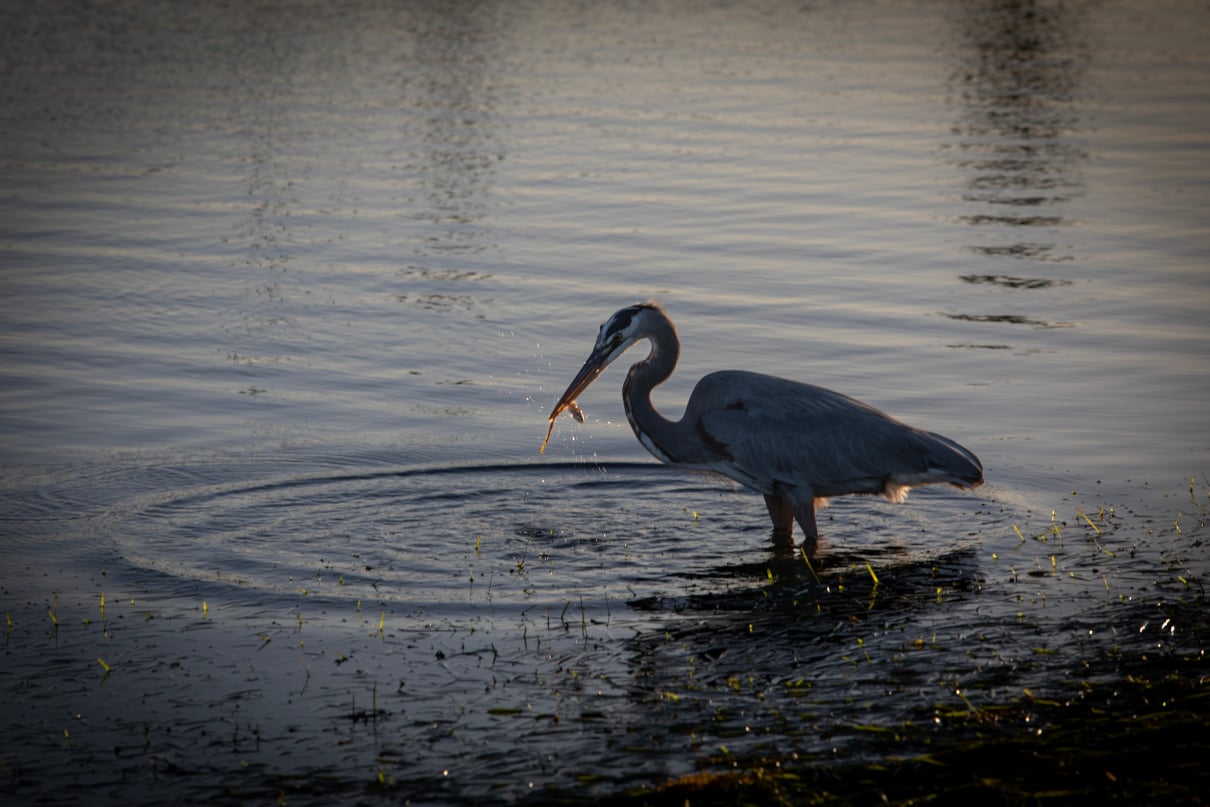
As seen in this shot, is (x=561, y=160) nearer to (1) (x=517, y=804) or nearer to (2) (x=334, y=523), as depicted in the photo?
(2) (x=334, y=523)

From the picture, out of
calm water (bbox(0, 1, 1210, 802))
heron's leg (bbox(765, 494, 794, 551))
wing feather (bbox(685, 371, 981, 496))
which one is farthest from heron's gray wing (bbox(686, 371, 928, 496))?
calm water (bbox(0, 1, 1210, 802))

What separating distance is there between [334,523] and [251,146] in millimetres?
13167

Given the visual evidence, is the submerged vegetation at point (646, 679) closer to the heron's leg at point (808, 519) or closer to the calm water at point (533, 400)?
the calm water at point (533, 400)

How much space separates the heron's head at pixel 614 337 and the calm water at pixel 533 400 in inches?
31.7

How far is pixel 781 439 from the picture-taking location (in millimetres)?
9266

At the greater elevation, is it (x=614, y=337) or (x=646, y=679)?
(x=614, y=337)

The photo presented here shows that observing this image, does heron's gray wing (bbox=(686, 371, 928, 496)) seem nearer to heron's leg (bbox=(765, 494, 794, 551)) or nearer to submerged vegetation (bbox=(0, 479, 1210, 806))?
heron's leg (bbox=(765, 494, 794, 551))

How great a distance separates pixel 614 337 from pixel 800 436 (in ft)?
4.19

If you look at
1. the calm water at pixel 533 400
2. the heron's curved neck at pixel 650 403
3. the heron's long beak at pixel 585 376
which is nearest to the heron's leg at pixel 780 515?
the calm water at pixel 533 400

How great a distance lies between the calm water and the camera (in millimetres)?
6578

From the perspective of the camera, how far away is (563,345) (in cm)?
1332

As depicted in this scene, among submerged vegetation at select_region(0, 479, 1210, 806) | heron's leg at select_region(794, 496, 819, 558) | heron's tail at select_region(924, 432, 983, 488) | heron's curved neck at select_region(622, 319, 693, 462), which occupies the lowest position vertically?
submerged vegetation at select_region(0, 479, 1210, 806)

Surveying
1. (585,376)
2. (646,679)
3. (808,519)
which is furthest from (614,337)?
(646,679)

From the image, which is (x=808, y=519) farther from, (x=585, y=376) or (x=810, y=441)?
(x=585, y=376)
